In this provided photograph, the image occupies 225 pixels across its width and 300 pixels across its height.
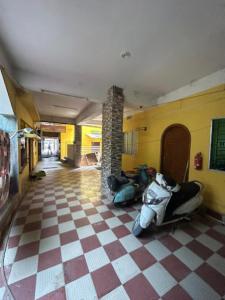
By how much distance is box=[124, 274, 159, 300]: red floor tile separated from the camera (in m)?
1.25

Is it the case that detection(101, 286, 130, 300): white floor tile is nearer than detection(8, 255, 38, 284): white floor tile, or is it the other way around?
detection(101, 286, 130, 300): white floor tile

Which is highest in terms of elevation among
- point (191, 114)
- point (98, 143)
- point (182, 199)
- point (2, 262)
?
point (191, 114)

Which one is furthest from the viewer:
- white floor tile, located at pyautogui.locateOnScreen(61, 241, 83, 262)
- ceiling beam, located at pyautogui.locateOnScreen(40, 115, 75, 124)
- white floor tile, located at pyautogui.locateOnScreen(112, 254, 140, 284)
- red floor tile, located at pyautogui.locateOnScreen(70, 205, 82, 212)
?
ceiling beam, located at pyautogui.locateOnScreen(40, 115, 75, 124)

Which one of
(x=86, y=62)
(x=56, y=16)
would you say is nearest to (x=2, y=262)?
(x=56, y=16)

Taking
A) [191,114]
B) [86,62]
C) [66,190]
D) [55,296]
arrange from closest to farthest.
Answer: [55,296] < [86,62] < [191,114] < [66,190]

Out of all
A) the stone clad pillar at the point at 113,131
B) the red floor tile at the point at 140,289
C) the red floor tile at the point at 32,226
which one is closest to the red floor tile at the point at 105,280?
the red floor tile at the point at 140,289

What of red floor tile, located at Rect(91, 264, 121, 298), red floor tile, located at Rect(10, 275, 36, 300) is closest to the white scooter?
red floor tile, located at Rect(91, 264, 121, 298)

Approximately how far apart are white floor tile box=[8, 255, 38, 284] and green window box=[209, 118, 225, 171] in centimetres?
349

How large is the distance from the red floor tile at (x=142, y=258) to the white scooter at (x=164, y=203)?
28 cm

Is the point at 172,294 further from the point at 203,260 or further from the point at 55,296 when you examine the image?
the point at 55,296

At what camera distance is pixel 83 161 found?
827 cm

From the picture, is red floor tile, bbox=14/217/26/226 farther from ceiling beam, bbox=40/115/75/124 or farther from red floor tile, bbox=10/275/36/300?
ceiling beam, bbox=40/115/75/124

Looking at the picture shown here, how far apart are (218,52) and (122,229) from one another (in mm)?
3397

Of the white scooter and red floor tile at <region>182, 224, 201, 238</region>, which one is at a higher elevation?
the white scooter
